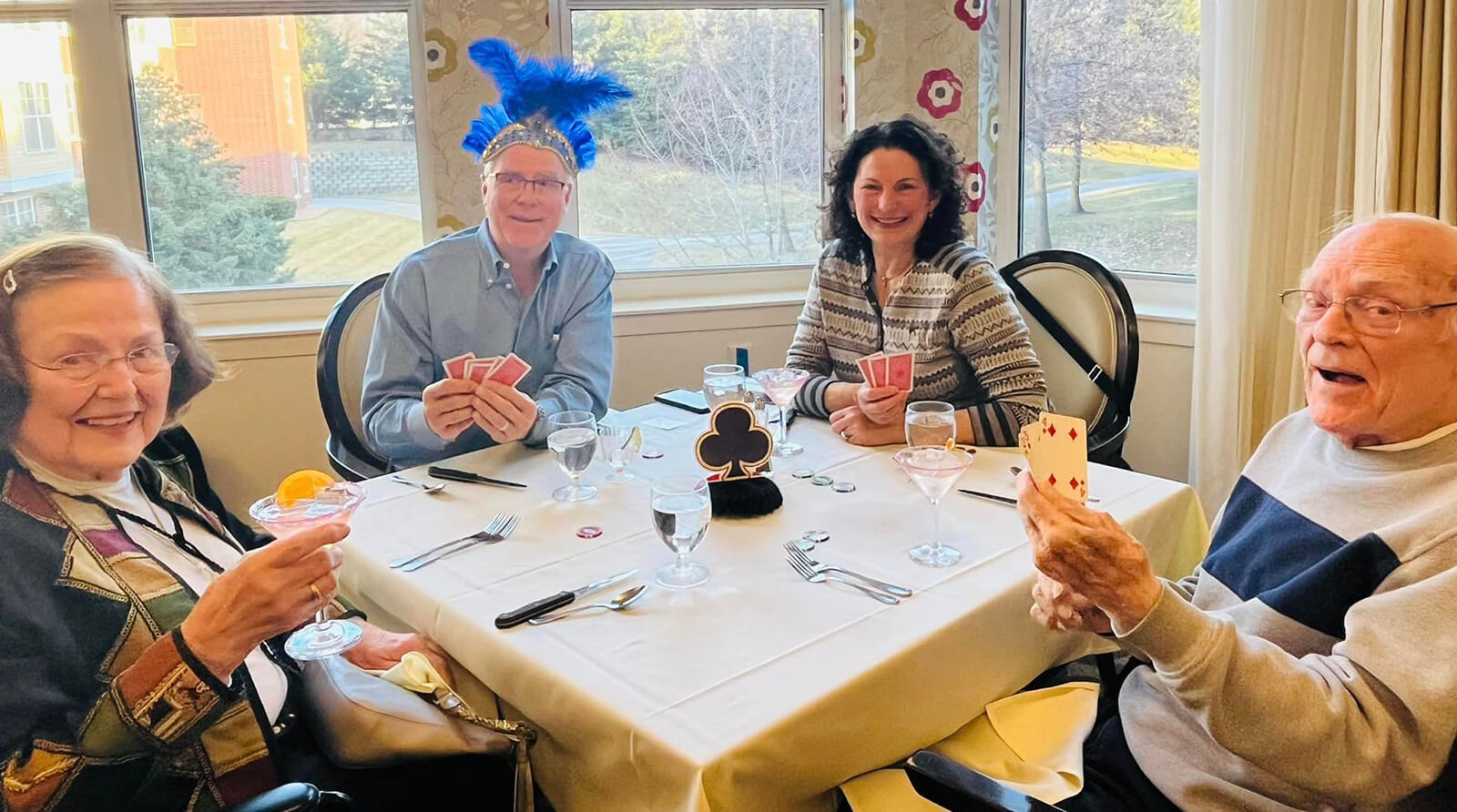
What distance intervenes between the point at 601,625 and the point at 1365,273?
1.02 m

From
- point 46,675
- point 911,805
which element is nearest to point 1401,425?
point 911,805

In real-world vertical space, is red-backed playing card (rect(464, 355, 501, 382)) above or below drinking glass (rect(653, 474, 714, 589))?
above

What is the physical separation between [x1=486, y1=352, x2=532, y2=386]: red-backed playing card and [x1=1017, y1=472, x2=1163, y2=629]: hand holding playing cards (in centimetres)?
107

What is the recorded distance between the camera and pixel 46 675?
1003mm

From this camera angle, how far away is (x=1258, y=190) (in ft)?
8.35

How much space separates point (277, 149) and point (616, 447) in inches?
81.9

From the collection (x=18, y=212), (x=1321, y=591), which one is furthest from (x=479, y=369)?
(x=18, y=212)

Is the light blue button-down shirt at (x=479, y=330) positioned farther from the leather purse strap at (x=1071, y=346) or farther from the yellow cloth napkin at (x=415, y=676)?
the leather purse strap at (x=1071, y=346)

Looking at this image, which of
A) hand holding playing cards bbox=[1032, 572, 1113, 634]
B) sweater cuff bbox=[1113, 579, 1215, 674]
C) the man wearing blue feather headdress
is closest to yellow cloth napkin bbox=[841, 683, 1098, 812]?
hand holding playing cards bbox=[1032, 572, 1113, 634]

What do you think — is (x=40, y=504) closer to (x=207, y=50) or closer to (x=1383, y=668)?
(x=1383, y=668)

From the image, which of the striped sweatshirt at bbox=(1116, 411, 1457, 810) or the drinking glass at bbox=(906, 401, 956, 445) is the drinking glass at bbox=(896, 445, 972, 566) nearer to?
the drinking glass at bbox=(906, 401, 956, 445)

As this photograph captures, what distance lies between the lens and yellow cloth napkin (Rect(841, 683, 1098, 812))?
1.17 meters

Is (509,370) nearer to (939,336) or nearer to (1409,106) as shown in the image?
(939,336)

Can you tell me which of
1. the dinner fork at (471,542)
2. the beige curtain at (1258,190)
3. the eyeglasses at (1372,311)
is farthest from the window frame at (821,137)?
the eyeglasses at (1372,311)
